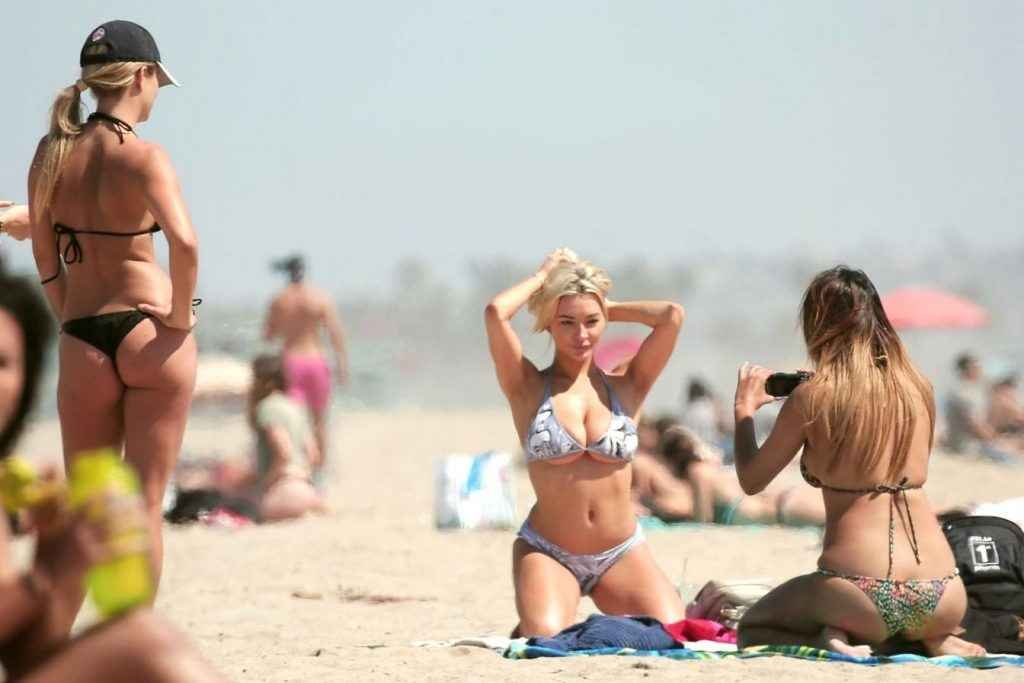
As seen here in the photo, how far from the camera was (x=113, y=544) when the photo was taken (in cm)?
221

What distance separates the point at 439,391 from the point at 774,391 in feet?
130

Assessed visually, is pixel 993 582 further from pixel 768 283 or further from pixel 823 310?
pixel 768 283

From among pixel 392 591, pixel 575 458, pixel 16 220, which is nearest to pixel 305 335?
pixel 392 591

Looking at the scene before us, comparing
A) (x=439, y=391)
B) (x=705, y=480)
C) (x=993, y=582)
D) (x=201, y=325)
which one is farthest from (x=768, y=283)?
(x=993, y=582)

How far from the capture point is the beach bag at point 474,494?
963cm

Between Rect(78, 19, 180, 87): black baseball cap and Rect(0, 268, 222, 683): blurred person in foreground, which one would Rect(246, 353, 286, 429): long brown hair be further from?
Rect(0, 268, 222, 683): blurred person in foreground

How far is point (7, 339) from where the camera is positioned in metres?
2.61

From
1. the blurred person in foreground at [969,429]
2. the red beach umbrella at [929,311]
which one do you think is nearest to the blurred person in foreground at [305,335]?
the blurred person in foreground at [969,429]

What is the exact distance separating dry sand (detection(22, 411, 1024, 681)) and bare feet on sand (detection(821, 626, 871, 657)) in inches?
4.5

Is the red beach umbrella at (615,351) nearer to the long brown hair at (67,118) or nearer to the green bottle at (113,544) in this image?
the long brown hair at (67,118)

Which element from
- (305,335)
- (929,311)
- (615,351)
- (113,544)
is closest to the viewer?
(113,544)

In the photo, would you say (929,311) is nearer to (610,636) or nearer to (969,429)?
(969,429)

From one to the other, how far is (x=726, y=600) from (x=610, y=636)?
992 mm

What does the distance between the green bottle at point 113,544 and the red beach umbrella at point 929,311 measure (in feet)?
64.7
